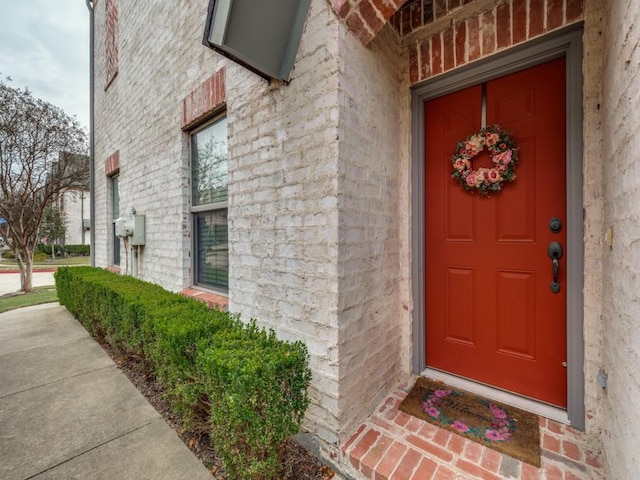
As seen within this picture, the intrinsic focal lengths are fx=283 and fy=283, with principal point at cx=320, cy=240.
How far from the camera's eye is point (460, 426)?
5.41 feet

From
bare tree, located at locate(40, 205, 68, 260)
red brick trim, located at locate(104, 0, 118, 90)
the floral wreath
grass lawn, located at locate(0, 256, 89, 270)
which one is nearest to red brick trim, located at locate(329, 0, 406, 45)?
the floral wreath

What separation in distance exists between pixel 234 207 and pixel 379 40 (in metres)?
1.53

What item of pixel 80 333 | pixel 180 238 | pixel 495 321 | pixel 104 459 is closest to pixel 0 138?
pixel 80 333

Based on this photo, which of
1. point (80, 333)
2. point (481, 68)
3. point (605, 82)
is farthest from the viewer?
point (80, 333)

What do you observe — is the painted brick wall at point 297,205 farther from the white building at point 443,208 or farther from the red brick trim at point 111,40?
the red brick trim at point 111,40

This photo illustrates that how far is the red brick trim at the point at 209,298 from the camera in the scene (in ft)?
8.18

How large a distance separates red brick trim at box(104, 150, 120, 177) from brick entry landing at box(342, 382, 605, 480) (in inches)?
200

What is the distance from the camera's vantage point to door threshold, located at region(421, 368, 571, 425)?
66.7 inches

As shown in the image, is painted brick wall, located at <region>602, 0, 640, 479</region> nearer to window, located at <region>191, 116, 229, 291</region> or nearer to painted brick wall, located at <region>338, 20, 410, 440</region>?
painted brick wall, located at <region>338, 20, 410, 440</region>

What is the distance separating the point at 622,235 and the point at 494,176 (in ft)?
2.75

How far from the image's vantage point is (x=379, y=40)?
6.15ft

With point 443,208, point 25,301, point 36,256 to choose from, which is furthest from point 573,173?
point 36,256

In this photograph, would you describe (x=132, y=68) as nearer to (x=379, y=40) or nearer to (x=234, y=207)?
(x=234, y=207)

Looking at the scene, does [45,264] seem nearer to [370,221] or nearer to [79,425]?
[79,425]
